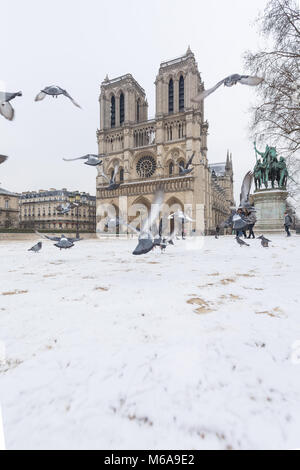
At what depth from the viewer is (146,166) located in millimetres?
38938

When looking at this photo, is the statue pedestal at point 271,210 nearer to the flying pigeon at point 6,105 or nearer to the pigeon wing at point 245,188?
the pigeon wing at point 245,188

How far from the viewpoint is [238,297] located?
1983mm

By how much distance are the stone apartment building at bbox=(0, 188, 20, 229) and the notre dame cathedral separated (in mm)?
15467

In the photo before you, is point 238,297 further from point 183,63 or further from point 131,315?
point 183,63

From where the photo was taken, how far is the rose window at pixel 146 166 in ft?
126

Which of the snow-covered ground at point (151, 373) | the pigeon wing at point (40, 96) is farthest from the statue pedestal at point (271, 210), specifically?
the snow-covered ground at point (151, 373)

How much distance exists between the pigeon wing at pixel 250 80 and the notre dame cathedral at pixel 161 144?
27.6 meters

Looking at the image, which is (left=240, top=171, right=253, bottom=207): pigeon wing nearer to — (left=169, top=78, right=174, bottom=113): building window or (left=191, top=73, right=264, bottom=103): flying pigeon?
(left=191, top=73, right=264, bottom=103): flying pigeon

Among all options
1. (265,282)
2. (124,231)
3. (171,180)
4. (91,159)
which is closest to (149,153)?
(171,180)

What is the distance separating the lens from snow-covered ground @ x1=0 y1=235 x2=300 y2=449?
0.68 metres

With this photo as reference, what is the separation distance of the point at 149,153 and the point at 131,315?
1577 inches

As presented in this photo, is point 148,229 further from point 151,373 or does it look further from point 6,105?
point 6,105

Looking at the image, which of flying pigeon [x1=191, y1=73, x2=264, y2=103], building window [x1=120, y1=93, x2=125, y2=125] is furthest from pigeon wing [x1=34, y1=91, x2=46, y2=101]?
building window [x1=120, y1=93, x2=125, y2=125]

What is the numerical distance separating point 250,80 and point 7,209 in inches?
1724
